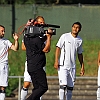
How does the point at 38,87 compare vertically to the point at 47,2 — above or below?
below

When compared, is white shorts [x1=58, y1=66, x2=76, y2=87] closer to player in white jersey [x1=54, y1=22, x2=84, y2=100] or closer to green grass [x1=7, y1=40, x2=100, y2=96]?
player in white jersey [x1=54, y1=22, x2=84, y2=100]

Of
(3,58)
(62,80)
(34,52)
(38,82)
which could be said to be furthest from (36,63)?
(62,80)

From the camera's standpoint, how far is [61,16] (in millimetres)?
30234

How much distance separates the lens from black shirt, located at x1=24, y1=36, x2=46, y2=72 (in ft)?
58.5

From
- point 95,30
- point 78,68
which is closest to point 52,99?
point 78,68

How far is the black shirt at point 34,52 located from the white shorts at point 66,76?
1.63m

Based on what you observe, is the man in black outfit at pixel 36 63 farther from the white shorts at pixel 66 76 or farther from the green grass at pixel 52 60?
the green grass at pixel 52 60

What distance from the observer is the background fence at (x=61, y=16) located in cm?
3006

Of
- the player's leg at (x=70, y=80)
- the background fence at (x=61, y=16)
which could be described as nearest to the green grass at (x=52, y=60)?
the background fence at (x=61, y=16)

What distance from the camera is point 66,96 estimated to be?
1975 centimetres

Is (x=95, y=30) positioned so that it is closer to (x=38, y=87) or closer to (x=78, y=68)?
(x=78, y=68)

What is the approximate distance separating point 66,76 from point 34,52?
1904 mm

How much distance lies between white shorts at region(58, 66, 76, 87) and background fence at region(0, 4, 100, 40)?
33.8ft

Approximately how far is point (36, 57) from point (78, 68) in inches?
424
